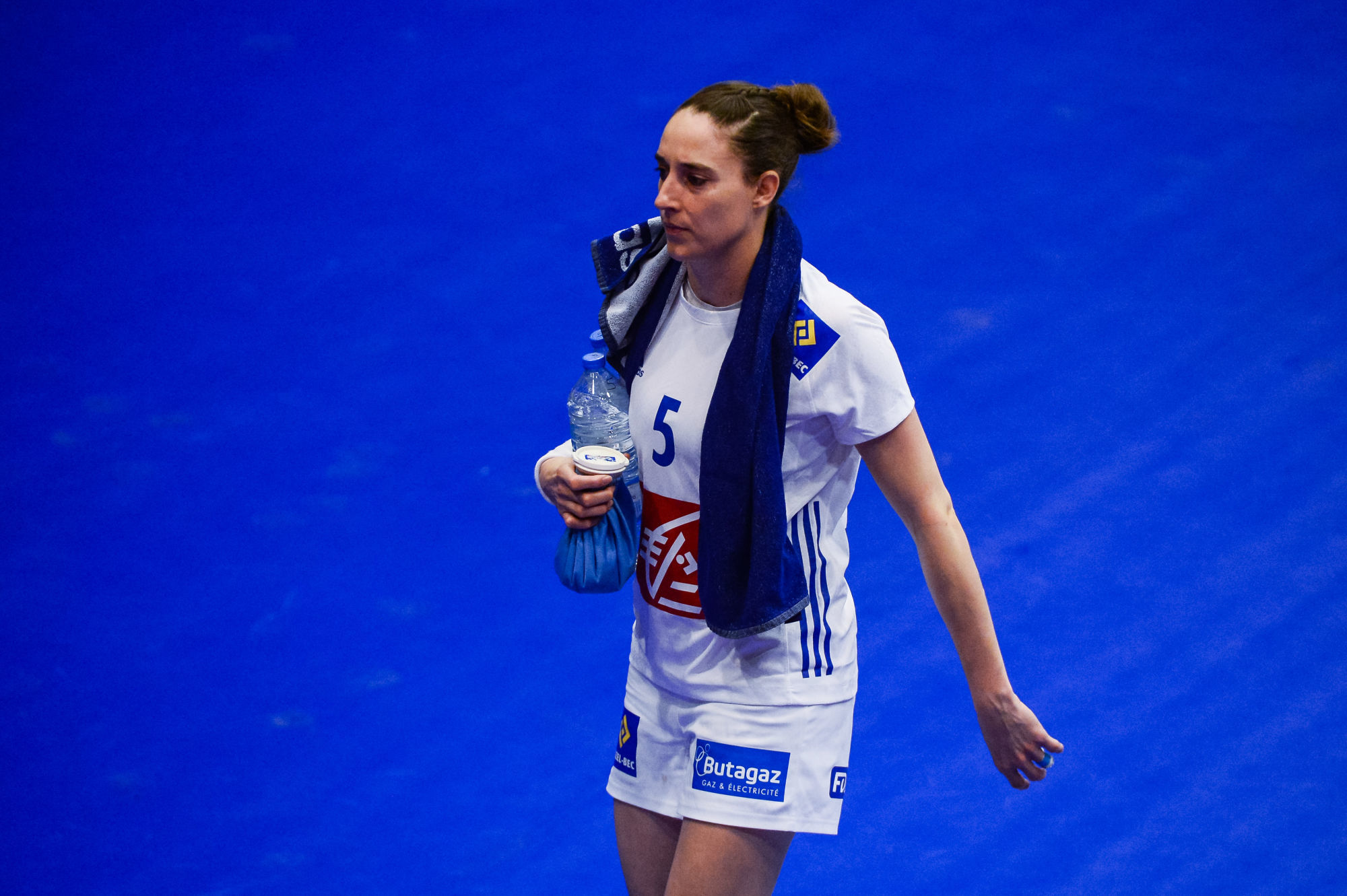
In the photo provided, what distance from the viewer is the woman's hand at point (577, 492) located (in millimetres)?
1875

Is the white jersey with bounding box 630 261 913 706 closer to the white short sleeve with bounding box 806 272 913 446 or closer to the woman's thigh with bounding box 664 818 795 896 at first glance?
the white short sleeve with bounding box 806 272 913 446

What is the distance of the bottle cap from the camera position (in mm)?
1868

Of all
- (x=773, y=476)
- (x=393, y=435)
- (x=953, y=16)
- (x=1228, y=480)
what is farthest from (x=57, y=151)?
(x=1228, y=480)

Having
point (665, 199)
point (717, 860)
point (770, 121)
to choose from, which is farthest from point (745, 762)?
point (770, 121)

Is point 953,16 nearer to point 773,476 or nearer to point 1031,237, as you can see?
point 1031,237

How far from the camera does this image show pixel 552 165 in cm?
349

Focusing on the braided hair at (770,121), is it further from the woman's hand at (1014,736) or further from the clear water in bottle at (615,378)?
the woman's hand at (1014,736)

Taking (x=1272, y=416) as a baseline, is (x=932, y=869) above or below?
below

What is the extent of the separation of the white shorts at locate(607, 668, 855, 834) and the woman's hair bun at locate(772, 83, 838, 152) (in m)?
0.86

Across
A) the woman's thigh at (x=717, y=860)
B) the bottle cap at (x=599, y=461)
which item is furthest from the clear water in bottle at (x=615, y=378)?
the woman's thigh at (x=717, y=860)

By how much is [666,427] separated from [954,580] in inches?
19.0

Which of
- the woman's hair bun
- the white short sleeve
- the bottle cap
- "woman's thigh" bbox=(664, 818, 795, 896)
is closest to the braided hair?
the woman's hair bun

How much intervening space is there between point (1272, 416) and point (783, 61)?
1.95 m

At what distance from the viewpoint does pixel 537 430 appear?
12.0 ft
